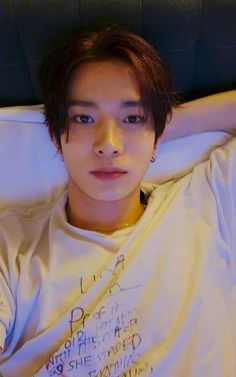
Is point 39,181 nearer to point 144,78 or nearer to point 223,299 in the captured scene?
point 144,78

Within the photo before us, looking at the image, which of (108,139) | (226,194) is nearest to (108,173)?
(108,139)

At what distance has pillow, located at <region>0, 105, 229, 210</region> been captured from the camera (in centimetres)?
125

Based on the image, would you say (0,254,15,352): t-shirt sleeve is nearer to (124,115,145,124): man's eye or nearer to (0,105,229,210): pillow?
(0,105,229,210): pillow

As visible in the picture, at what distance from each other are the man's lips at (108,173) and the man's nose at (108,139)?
39 mm

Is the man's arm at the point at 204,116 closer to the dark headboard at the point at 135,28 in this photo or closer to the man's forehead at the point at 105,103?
the dark headboard at the point at 135,28

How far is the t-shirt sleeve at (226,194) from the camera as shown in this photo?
46.8 inches

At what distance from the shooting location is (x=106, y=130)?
102cm

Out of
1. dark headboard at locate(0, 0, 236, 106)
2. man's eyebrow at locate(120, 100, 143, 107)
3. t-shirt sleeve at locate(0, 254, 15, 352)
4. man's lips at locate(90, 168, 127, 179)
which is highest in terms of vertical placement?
dark headboard at locate(0, 0, 236, 106)

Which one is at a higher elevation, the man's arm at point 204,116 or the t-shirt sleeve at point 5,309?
the man's arm at point 204,116

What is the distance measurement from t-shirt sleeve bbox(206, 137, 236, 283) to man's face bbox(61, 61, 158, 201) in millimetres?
214

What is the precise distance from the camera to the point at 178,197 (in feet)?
3.92

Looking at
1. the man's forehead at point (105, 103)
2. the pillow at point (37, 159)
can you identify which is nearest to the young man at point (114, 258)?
the man's forehead at point (105, 103)

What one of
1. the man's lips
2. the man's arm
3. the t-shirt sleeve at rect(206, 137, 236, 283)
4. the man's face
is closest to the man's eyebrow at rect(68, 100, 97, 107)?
the man's face

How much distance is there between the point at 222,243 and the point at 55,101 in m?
0.51
